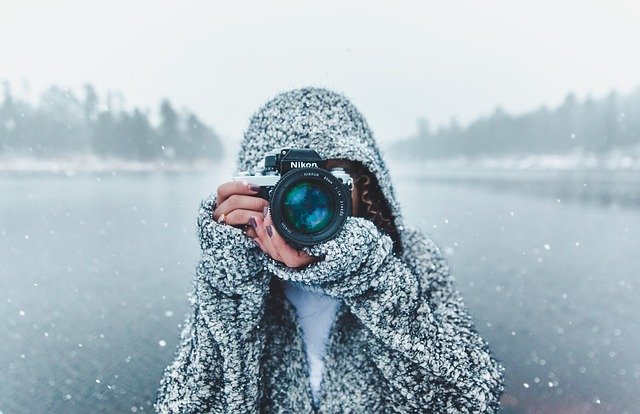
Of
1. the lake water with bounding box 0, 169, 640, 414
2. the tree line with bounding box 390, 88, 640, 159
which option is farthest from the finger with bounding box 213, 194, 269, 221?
the tree line with bounding box 390, 88, 640, 159

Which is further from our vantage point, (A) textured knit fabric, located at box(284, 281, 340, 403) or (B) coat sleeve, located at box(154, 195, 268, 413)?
(A) textured knit fabric, located at box(284, 281, 340, 403)

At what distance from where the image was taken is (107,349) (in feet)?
12.4

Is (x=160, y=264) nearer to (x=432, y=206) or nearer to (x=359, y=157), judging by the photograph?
(x=359, y=157)

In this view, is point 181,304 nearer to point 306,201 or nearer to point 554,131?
point 306,201

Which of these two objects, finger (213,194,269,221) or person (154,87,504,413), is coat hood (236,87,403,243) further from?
finger (213,194,269,221)

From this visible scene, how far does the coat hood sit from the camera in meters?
0.21

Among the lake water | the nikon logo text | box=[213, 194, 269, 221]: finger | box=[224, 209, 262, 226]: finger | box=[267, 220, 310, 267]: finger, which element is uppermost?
the nikon logo text

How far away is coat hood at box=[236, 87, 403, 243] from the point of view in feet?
3.64

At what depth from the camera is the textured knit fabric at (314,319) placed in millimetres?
1058

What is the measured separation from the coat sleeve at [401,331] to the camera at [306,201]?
0.11 feet

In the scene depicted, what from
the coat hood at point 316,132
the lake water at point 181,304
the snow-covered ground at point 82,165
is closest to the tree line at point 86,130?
the snow-covered ground at point 82,165

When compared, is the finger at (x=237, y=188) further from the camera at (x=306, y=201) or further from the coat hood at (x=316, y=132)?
the coat hood at (x=316, y=132)

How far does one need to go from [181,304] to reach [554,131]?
4977cm

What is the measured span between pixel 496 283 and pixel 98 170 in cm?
3755
